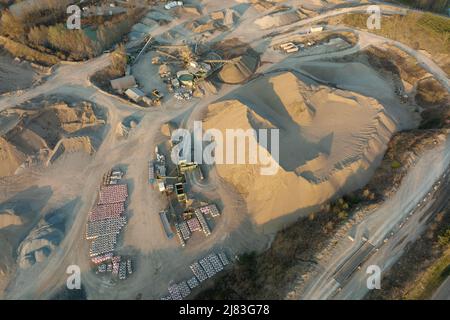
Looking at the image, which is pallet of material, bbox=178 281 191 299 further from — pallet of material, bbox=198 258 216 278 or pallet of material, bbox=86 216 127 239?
pallet of material, bbox=86 216 127 239

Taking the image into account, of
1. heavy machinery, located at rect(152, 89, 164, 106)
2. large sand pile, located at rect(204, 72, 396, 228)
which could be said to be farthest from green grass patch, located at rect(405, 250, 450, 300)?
heavy machinery, located at rect(152, 89, 164, 106)

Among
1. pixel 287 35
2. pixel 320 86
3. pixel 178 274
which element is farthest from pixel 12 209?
pixel 287 35

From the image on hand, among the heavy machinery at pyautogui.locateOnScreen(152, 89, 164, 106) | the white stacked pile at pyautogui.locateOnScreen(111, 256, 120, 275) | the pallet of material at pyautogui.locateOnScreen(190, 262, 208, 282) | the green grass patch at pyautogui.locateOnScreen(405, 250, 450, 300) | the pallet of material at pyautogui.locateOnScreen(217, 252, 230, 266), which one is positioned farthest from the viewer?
the heavy machinery at pyautogui.locateOnScreen(152, 89, 164, 106)

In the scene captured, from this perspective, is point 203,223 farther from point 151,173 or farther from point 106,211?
point 106,211

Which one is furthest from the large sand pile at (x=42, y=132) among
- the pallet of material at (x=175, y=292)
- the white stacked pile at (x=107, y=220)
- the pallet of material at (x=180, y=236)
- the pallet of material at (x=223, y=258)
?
the pallet of material at (x=223, y=258)

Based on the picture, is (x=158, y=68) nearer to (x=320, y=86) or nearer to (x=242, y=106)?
(x=242, y=106)
